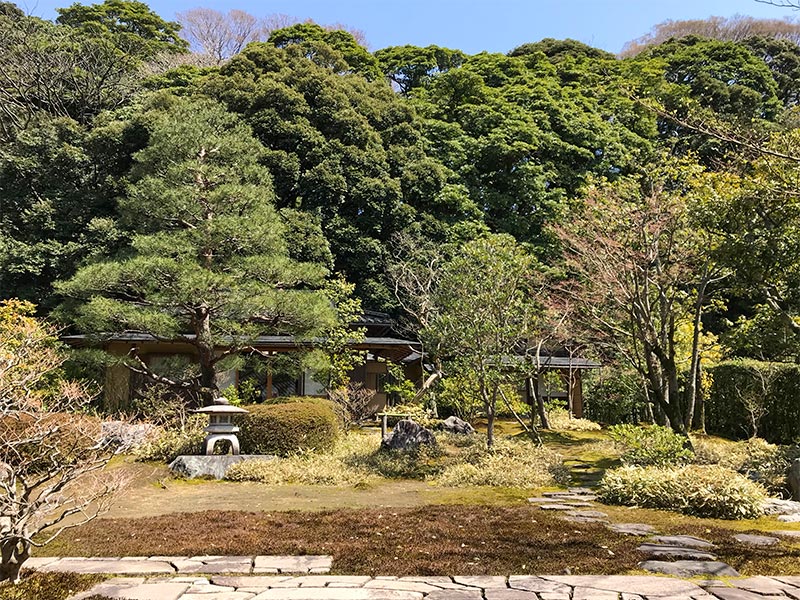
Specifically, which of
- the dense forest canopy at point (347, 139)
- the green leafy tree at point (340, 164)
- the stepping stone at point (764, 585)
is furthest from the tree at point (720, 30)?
the stepping stone at point (764, 585)

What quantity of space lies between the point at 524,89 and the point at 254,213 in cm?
1842

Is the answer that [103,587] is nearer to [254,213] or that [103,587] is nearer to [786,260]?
[786,260]

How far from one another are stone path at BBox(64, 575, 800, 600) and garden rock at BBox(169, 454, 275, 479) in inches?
232

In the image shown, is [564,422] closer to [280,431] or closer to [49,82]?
[280,431]

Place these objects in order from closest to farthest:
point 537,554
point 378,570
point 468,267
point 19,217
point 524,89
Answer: point 378,570
point 537,554
point 468,267
point 19,217
point 524,89

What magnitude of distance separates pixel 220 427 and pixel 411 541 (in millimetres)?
6258

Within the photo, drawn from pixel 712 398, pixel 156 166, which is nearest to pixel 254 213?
pixel 156 166

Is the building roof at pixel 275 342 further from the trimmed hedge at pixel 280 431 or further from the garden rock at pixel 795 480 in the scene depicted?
the garden rock at pixel 795 480

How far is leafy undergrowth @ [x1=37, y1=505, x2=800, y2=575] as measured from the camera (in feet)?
14.4

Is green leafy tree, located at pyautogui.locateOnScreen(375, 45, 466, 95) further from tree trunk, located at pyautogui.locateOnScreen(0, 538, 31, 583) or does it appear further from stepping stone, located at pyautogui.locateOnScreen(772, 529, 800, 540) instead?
tree trunk, located at pyautogui.locateOnScreen(0, 538, 31, 583)

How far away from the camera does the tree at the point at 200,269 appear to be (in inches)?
496

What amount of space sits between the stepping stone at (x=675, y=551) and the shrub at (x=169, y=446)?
8.11 meters

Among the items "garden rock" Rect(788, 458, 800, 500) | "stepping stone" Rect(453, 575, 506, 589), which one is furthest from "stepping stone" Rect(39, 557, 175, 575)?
"garden rock" Rect(788, 458, 800, 500)

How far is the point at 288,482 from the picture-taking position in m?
9.22
